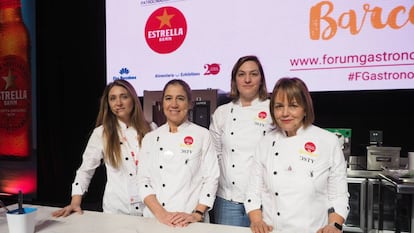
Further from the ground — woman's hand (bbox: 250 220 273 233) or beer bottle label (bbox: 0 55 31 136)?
beer bottle label (bbox: 0 55 31 136)

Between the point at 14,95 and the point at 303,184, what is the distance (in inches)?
157

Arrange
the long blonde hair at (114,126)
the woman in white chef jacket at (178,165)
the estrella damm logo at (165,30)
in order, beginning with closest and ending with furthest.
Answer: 1. the woman in white chef jacket at (178,165)
2. the long blonde hair at (114,126)
3. the estrella damm logo at (165,30)

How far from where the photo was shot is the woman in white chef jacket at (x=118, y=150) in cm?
190

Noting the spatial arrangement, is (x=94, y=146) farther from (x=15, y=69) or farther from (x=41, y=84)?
(x=15, y=69)

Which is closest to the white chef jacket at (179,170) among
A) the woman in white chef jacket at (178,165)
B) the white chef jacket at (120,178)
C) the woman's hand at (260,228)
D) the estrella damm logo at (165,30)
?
the woman in white chef jacket at (178,165)

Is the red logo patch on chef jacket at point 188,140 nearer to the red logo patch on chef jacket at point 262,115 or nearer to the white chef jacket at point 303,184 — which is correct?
the white chef jacket at point 303,184

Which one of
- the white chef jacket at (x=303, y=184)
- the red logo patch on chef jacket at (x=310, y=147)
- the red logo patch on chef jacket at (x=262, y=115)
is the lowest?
the white chef jacket at (x=303, y=184)

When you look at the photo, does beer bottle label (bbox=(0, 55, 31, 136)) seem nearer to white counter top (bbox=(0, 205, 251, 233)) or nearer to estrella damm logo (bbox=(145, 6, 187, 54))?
estrella damm logo (bbox=(145, 6, 187, 54))

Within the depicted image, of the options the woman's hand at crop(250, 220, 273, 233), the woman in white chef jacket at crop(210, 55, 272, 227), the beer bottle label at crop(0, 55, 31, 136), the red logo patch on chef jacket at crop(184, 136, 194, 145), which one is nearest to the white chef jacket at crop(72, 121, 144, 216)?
the red logo patch on chef jacket at crop(184, 136, 194, 145)

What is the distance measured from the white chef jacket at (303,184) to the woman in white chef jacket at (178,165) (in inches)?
10.6

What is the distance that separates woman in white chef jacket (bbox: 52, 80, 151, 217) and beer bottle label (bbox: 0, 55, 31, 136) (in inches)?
110

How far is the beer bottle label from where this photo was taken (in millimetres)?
4328

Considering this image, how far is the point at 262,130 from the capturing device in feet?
6.77

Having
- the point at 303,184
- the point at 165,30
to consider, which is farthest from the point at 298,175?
the point at 165,30
